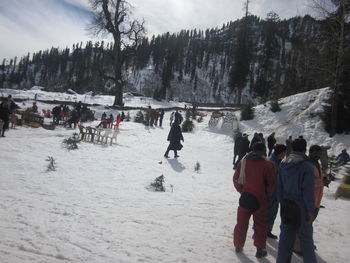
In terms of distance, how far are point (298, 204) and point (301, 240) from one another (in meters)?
0.45

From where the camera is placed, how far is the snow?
3.83m

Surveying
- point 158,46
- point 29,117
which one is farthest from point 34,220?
point 158,46

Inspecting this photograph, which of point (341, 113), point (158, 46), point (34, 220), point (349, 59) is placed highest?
point (158, 46)

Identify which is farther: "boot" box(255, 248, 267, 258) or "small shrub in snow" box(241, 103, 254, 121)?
"small shrub in snow" box(241, 103, 254, 121)

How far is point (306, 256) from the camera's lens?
138 inches

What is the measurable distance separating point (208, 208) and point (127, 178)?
2.57 metres

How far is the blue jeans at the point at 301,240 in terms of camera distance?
11.5 feet

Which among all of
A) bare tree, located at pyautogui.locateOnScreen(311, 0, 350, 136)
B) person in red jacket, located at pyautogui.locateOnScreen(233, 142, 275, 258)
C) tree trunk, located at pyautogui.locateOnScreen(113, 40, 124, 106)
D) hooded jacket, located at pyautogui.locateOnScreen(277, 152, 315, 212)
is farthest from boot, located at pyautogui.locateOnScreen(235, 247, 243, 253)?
tree trunk, located at pyautogui.locateOnScreen(113, 40, 124, 106)

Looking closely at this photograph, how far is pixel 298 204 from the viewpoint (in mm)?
3500

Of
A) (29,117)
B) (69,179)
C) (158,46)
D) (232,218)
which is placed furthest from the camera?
(158,46)

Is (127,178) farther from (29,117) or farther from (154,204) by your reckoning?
(29,117)

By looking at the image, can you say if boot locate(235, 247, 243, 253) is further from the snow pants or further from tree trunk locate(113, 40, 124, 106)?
tree trunk locate(113, 40, 124, 106)

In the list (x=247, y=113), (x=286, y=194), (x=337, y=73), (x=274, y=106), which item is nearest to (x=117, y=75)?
(x=247, y=113)

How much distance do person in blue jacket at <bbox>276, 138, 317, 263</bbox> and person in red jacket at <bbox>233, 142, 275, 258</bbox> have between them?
0.40 metres
